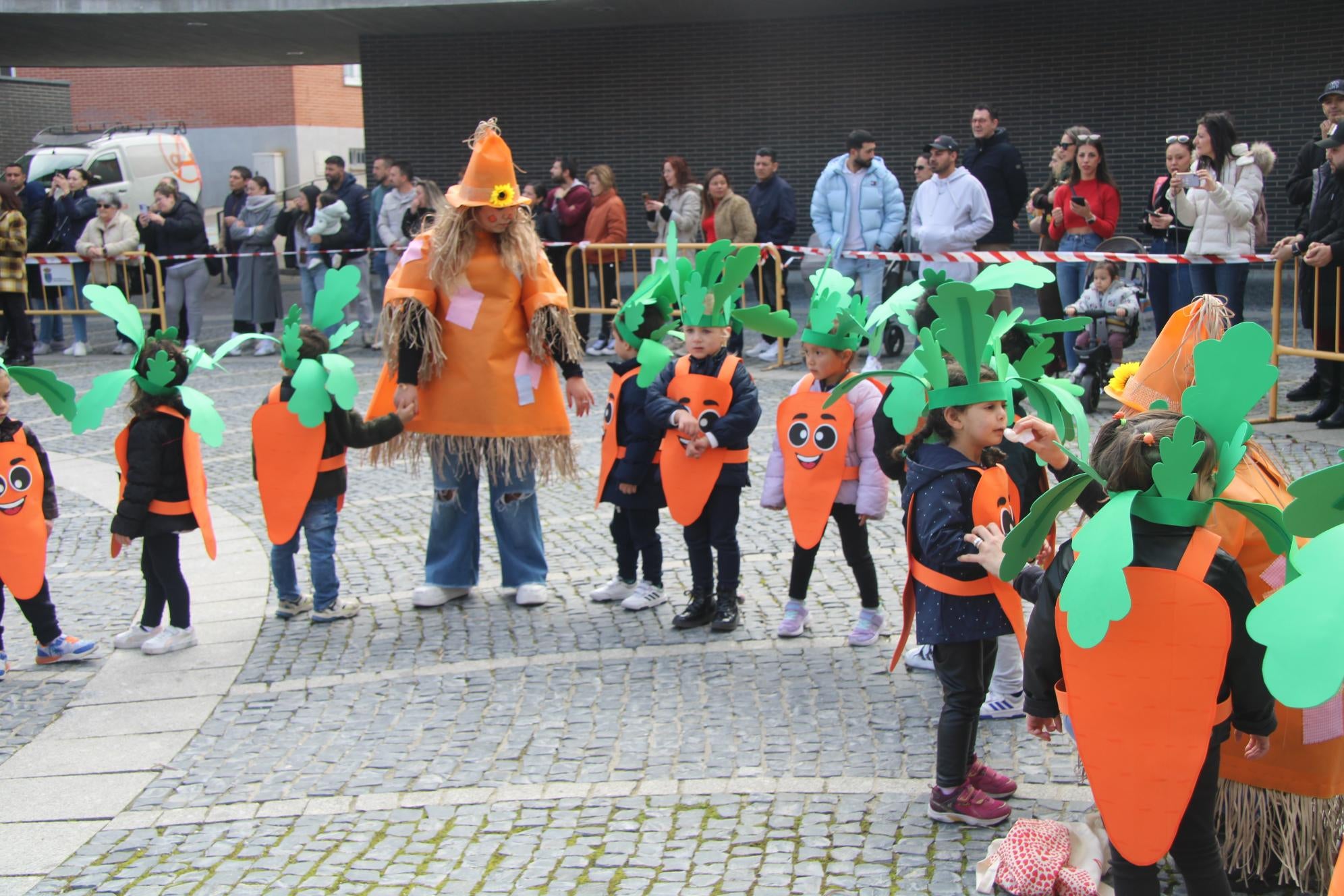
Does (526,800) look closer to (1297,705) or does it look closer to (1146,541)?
(1146,541)

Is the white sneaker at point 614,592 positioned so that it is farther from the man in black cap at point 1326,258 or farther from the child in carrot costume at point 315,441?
the man in black cap at point 1326,258

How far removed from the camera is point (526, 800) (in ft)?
13.7

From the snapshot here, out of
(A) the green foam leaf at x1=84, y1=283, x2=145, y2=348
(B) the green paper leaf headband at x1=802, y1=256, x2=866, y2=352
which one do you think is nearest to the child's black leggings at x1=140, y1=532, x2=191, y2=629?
(A) the green foam leaf at x1=84, y1=283, x2=145, y2=348

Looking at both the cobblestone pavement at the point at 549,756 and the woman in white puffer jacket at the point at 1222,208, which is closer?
the cobblestone pavement at the point at 549,756

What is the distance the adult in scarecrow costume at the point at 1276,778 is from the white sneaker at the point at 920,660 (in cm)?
163

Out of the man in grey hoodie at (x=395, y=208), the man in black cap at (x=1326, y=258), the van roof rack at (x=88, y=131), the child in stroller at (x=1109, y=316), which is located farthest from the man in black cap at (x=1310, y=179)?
the van roof rack at (x=88, y=131)

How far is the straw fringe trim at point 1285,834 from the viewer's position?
3318 millimetres

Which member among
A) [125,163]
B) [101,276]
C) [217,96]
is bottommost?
[101,276]

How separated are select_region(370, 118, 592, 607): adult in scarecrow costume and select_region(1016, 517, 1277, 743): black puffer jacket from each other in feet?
9.95

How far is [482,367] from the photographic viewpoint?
584cm

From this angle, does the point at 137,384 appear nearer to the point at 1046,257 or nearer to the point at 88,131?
the point at 1046,257

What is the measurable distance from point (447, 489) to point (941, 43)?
13.7 m

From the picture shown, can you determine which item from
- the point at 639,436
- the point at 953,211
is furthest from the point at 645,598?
the point at 953,211

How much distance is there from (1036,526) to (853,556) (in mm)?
2197
